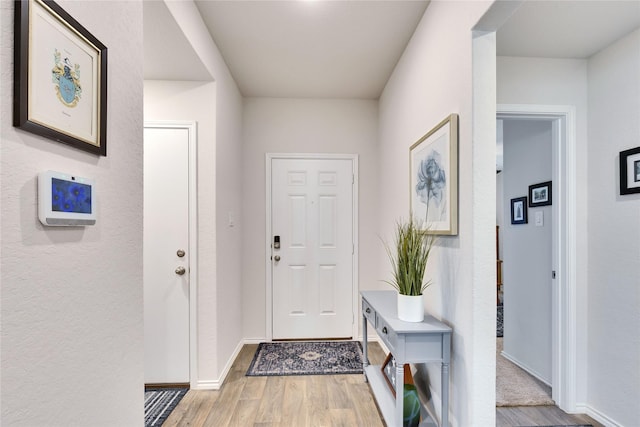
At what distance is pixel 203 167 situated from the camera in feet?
7.70

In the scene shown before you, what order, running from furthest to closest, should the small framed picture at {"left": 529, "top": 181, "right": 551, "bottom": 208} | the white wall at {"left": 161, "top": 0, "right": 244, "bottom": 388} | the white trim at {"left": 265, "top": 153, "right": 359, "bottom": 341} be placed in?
the white trim at {"left": 265, "top": 153, "right": 359, "bottom": 341} < the small framed picture at {"left": 529, "top": 181, "right": 551, "bottom": 208} < the white wall at {"left": 161, "top": 0, "right": 244, "bottom": 388}

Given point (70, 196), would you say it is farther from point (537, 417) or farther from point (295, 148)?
point (537, 417)

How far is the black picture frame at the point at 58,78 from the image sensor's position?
0.76m

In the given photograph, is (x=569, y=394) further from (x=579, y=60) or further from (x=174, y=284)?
(x=174, y=284)

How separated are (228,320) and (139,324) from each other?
149 cm

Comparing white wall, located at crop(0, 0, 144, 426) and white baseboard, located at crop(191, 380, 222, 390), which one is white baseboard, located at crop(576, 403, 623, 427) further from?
white wall, located at crop(0, 0, 144, 426)

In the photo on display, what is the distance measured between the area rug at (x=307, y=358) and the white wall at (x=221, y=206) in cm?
29

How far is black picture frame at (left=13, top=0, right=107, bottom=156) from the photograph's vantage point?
76 cm

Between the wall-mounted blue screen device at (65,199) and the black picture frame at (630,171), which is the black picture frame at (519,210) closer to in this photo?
the black picture frame at (630,171)

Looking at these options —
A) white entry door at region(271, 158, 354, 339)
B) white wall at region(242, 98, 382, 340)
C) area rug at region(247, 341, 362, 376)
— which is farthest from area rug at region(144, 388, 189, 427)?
white entry door at region(271, 158, 354, 339)

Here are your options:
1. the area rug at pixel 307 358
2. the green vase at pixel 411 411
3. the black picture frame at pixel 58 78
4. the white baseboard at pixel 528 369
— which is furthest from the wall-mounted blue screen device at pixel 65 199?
the white baseboard at pixel 528 369

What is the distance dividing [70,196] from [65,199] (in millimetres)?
20

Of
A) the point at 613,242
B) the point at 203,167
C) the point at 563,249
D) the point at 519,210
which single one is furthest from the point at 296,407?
the point at 519,210

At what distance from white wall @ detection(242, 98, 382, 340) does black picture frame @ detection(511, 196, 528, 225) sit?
4.16 ft
